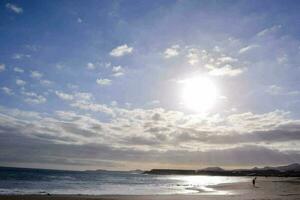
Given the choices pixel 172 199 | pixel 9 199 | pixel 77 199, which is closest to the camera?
pixel 9 199

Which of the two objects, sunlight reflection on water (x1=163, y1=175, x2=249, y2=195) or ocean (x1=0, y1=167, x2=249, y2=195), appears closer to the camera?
ocean (x1=0, y1=167, x2=249, y2=195)

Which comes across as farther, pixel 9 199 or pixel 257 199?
pixel 257 199

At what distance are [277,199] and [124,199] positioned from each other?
48.9 ft

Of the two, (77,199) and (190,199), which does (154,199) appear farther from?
(77,199)

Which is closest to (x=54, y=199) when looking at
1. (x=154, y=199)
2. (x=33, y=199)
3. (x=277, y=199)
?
(x=33, y=199)

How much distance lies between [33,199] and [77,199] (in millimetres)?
3940

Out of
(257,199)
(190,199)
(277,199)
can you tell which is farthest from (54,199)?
(277,199)

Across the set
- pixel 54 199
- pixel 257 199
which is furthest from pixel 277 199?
pixel 54 199

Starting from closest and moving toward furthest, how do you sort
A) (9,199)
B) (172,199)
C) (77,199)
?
(9,199), (77,199), (172,199)

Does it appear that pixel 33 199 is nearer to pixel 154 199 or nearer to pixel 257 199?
pixel 154 199

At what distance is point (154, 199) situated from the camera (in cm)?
3441

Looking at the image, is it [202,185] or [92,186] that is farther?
[202,185]

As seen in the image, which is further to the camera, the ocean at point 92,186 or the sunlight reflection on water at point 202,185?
the sunlight reflection on water at point 202,185

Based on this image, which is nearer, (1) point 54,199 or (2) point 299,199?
(1) point 54,199
